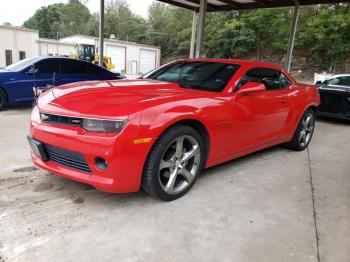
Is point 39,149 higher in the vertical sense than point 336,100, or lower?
lower

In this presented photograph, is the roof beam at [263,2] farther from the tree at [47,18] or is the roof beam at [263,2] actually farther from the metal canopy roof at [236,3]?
the tree at [47,18]

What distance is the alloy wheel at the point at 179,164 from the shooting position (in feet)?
9.70

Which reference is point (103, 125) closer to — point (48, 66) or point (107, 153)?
point (107, 153)

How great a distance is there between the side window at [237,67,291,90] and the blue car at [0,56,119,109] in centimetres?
504

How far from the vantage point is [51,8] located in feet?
254

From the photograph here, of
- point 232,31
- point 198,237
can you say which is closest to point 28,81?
point 198,237

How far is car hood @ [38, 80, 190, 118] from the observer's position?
104 inches

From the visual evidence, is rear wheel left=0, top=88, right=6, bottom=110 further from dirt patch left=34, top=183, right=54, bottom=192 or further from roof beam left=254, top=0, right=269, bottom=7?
roof beam left=254, top=0, right=269, bottom=7

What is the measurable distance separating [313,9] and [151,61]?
1776 cm

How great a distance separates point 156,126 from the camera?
105 inches

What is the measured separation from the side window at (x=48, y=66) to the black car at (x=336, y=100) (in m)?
6.62

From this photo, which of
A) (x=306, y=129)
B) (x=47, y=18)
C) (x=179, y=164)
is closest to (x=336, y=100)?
(x=306, y=129)

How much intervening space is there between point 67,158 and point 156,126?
2.70 feet

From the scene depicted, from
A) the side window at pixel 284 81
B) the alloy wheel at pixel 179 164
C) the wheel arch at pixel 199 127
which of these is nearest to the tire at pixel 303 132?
the side window at pixel 284 81
